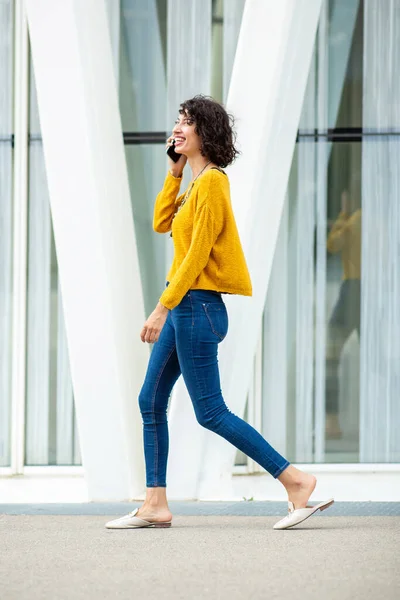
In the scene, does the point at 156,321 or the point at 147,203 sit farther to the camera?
the point at 147,203

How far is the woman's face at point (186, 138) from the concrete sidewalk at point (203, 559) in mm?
1789

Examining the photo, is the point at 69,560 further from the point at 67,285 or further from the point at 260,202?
the point at 260,202

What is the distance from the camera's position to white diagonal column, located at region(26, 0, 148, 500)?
17.1ft

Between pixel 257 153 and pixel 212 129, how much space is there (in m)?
0.86

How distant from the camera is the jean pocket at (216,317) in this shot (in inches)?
172

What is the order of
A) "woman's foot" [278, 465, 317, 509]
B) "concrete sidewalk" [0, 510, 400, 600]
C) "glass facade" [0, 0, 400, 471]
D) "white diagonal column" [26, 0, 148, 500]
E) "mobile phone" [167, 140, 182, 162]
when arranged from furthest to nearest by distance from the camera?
"glass facade" [0, 0, 400, 471]
"white diagonal column" [26, 0, 148, 500]
"mobile phone" [167, 140, 182, 162]
"woman's foot" [278, 465, 317, 509]
"concrete sidewalk" [0, 510, 400, 600]

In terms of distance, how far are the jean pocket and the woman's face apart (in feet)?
2.44

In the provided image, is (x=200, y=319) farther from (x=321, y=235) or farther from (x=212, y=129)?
(x=321, y=235)

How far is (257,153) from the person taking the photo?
5.29 metres

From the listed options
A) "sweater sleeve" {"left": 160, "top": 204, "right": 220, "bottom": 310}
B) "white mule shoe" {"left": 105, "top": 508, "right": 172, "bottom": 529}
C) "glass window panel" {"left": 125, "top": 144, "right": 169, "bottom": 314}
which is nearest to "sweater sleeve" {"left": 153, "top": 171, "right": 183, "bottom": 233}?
"sweater sleeve" {"left": 160, "top": 204, "right": 220, "bottom": 310}

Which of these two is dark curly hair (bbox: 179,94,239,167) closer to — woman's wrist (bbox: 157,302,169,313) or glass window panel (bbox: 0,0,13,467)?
woman's wrist (bbox: 157,302,169,313)

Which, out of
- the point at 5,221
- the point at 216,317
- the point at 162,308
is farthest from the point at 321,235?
the point at 162,308

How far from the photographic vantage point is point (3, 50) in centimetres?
650

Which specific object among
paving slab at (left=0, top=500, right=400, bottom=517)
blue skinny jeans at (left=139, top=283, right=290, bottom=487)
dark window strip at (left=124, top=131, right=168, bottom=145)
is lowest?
paving slab at (left=0, top=500, right=400, bottom=517)
